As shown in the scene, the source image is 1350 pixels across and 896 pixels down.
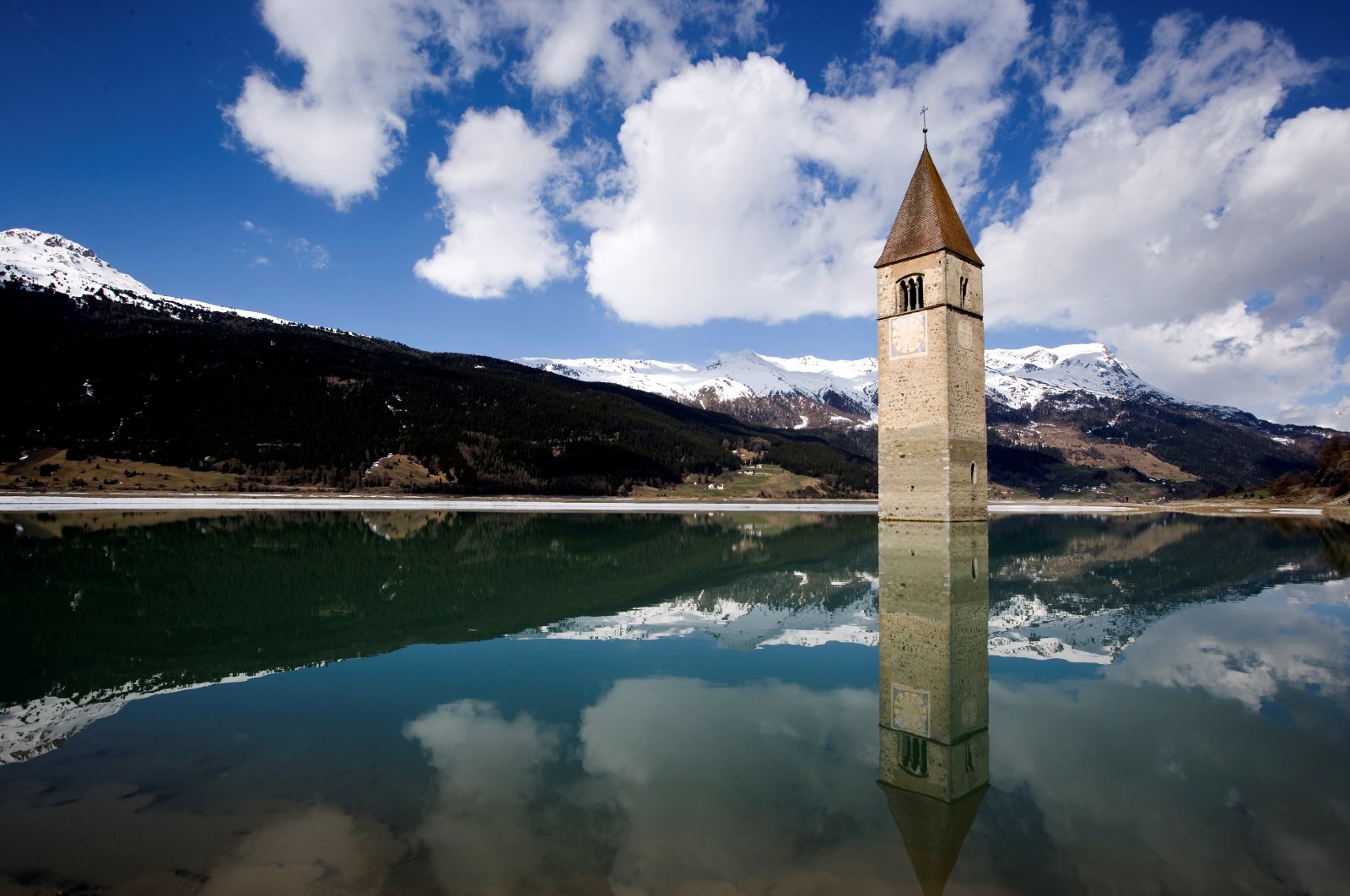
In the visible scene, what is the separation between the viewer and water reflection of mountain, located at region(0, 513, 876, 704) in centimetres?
1273

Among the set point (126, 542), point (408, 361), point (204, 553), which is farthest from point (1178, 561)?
point (408, 361)

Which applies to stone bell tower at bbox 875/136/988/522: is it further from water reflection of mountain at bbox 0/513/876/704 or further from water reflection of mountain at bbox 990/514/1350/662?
water reflection of mountain at bbox 0/513/876/704

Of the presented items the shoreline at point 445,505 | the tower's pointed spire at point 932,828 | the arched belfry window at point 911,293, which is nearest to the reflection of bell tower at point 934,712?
the tower's pointed spire at point 932,828

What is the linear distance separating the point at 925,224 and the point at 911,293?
12.8 feet

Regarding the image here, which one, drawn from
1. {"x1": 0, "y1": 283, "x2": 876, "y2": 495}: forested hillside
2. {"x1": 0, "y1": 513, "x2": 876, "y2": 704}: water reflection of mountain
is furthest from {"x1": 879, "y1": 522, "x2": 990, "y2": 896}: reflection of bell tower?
{"x1": 0, "y1": 283, "x2": 876, "y2": 495}: forested hillside

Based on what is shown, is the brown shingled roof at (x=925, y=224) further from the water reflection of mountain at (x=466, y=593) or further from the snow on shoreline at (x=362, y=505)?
the snow on shoreline at (x=362, y=505)

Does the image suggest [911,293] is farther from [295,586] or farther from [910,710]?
[910,710]

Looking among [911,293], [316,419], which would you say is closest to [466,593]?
[911,293]

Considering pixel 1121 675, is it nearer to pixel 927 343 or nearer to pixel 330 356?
pixel 927 343

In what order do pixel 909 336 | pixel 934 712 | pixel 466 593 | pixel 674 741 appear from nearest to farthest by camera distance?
pixel 674 741, pixel 934 712, pixel 466 593, pixel 909 336

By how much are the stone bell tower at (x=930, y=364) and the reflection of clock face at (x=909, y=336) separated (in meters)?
0.05

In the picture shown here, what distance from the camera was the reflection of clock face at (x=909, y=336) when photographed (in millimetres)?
38781

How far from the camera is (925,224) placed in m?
40.5

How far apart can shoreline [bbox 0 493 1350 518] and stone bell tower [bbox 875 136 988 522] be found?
43.1m
